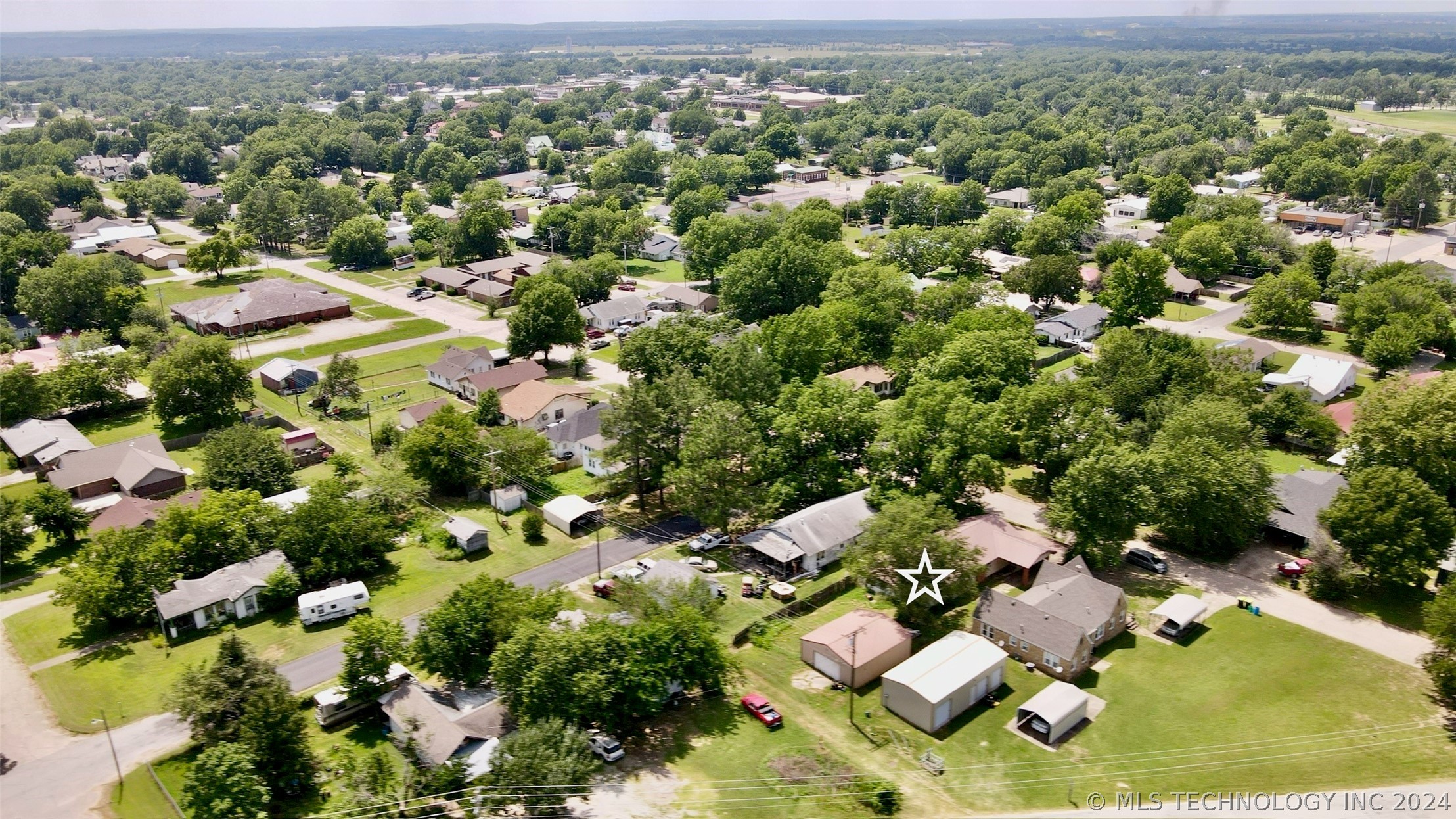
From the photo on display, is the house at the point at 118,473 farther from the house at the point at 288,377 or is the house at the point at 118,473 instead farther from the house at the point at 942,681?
the house at the point at 942,681

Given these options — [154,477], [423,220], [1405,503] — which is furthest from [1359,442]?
[423,220]

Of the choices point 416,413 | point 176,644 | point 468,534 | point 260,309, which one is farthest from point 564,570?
point 260,309

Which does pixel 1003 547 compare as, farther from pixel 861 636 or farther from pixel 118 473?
pixel 118 473

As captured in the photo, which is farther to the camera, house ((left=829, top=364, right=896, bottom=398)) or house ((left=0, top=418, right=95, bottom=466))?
house ((left=829, top=364, right=896, bottom=398))

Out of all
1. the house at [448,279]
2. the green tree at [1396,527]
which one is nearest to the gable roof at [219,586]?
the green tree at [1396,527]

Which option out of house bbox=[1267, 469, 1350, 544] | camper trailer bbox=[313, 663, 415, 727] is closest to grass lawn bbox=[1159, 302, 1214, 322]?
house bbox=[1267, 469, 1350, 544]

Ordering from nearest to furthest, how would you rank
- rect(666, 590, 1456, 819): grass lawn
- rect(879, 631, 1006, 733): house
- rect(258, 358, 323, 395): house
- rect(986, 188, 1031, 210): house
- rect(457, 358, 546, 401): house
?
rect(666, 590, 1456, 819): grass lawn
rect(879, 631, 1006, 733): house
rect(457, 358, 546, 401): house
rect(258, 358, 323, 395): house
rect(986, 188, 1031, 210): house

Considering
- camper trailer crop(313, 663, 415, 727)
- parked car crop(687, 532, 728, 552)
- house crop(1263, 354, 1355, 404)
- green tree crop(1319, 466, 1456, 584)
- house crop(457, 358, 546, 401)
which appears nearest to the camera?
camper trailer crop(313, 663, 415, 727)

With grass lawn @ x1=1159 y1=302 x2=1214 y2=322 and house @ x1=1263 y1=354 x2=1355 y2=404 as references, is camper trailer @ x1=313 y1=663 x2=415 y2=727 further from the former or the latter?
grass lawn @ x1=1159 y1=302 x2=1214 y2=322
